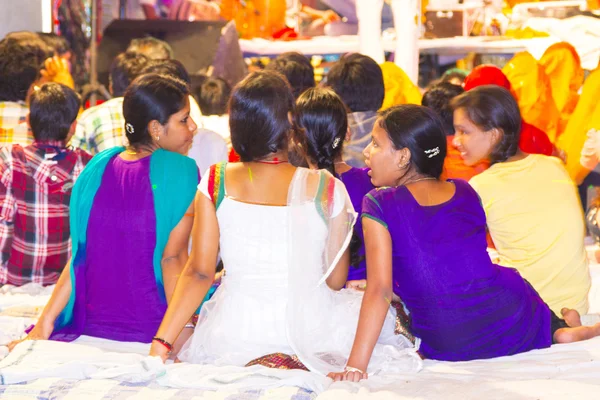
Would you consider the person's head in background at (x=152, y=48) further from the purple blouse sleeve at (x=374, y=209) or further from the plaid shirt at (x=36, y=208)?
the purple blouse sleeve at (x=374, y=209)

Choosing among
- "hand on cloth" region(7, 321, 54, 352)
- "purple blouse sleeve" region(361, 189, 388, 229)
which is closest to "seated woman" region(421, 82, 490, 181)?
"purple blouse sleeve" region(361, 189, 388, 229)

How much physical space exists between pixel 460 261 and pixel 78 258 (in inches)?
49.8

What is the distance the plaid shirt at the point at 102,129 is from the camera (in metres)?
3.89

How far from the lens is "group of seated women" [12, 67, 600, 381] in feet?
8.06

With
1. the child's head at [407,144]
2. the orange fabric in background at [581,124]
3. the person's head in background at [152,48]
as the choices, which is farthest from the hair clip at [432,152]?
the person's head in background at [152,48]

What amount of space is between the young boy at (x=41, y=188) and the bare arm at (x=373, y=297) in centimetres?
159

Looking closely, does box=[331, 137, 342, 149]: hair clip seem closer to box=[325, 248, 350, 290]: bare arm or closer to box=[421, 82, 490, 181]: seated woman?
box=[325, 248, 350, 290]: bare arm

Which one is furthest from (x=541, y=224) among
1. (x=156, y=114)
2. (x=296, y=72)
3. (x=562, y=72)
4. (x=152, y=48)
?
(x=152, y=48)

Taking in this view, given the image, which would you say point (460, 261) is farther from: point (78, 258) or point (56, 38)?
point (56, 38)

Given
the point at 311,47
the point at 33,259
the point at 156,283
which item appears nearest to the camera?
the point at 156,283

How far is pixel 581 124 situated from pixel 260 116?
2.89 meters

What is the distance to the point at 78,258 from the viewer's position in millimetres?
2869

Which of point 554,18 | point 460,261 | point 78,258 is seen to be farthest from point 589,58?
point 78,258

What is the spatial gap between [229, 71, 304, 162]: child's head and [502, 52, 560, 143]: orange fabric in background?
2.64 metres
